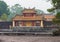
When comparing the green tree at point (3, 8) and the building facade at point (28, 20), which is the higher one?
the green tree at point (3, 8)

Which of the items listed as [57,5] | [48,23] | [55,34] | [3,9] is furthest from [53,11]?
[3,9]

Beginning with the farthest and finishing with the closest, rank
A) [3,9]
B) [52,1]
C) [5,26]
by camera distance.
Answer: [3,9]
[5,26]
[52,1]

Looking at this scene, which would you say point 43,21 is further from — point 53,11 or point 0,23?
point 53,11

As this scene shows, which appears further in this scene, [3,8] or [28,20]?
[3,8]

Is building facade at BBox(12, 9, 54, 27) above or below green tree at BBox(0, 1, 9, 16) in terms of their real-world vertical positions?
below

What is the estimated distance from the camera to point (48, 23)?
1563 inches

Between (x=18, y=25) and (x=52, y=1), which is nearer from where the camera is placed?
(x=52, y=1)

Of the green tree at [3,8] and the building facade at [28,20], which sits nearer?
the building facade at [28,20]

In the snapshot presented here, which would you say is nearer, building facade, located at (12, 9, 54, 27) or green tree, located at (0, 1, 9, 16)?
building facade, located at (12, 9, 54, 27)

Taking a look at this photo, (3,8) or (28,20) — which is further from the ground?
(3,8)

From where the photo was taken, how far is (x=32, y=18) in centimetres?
4066

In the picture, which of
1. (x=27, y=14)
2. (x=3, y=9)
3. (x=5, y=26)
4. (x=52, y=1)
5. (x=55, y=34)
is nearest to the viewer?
(x=52, y=1)

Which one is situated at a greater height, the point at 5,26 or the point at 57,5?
the point at 57,5

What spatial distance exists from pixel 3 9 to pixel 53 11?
46.6 m
